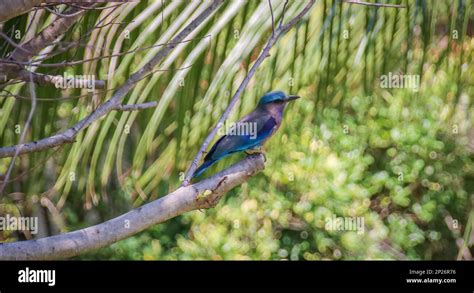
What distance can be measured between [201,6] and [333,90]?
1.01 m

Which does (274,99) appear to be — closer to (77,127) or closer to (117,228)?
(77,127)

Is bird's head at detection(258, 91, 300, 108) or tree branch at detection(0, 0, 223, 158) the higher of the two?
bird's head at detection(258, 91, 300, 108)

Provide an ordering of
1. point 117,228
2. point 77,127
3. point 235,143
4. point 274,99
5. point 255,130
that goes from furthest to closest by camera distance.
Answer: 1. point 274,99
2. point 255,130
3. point 235,143
4. point 77,127
5. point 117,228

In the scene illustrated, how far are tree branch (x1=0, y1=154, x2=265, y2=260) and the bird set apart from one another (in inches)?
Result: 70.3

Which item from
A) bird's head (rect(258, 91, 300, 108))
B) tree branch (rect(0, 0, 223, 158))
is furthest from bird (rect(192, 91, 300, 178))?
tree branch (rect(0, 0, 223, 158))

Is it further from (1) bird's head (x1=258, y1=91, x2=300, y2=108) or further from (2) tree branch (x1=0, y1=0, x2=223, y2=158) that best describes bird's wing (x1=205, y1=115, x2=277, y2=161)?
(2) tree branch (x1=0, y1=0, x2=223, y2=158)

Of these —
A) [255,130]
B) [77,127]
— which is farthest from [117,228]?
[255,130]

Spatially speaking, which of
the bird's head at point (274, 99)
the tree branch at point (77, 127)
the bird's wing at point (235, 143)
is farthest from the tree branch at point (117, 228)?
the bird's head at point (274, 99)

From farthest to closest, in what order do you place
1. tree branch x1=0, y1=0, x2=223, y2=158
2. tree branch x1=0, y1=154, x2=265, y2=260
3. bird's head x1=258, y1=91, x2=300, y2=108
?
1. bird's head x1=258, y1=91, x2=300, y2=108
2. tree branch x1=0, y1=0, x2=223, y2=158
3. tree branch x1=0, y1=154, x2=265, y2=260

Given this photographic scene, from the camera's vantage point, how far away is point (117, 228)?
3.30 m

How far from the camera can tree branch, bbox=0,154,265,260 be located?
3.21m

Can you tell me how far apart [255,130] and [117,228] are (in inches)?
98.2
